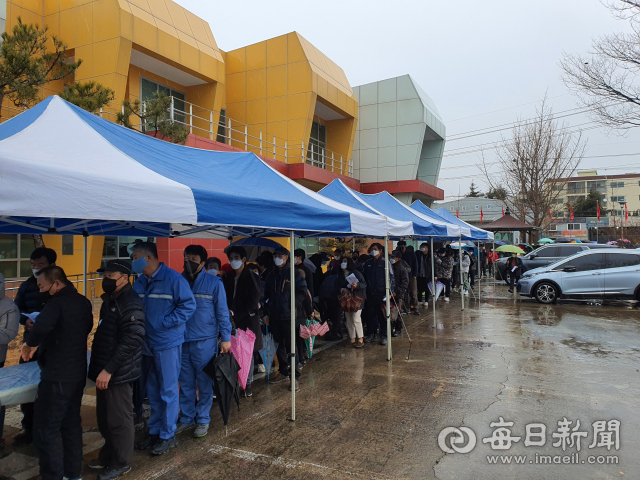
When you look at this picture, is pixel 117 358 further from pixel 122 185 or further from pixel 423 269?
pixel 423 269

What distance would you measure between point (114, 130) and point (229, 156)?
1743mm

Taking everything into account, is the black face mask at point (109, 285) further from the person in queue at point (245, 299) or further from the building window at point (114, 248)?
the building window at point (114, 248)

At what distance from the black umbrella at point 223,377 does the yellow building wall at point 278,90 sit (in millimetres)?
14890

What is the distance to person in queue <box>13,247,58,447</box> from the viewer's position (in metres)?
4.15

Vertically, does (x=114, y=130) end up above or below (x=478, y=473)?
above

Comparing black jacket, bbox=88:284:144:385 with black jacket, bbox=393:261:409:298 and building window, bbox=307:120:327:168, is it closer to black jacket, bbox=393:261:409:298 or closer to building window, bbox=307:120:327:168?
black jacket, bbox=393:261:409:298

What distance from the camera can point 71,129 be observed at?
3781mm

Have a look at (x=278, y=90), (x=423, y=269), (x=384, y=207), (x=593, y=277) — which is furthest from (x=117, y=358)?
(x=278, y=90)

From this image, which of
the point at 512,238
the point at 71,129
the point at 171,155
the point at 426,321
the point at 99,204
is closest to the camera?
the point at 99,204

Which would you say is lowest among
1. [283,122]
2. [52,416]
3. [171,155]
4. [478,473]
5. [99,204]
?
[478,473]

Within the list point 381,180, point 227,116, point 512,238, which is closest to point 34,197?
point 227,116

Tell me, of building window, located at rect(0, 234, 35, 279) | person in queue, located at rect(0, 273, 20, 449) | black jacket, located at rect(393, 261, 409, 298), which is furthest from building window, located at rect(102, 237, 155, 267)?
person in queue, located at rect(0, 273, 20, 449)

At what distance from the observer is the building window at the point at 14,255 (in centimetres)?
1292

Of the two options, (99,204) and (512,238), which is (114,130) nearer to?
(99,204)
